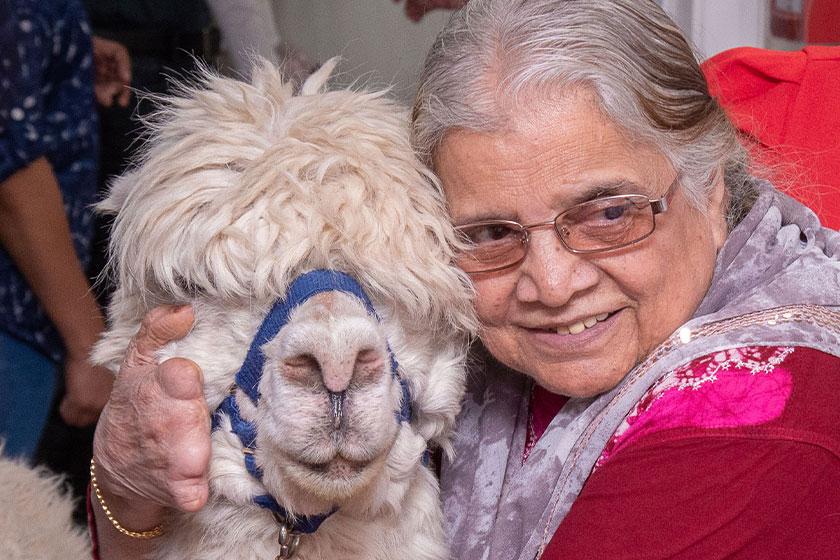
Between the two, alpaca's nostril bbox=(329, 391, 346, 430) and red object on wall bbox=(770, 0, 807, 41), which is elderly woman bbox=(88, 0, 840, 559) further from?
red object on wall bbox=(770, 0, 807, 41)

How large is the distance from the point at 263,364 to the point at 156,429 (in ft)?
0.57

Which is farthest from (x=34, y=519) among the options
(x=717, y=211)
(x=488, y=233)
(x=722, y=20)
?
(x=722, y=20)

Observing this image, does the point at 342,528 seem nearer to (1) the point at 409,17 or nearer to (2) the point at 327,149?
(2) the point at 327,149

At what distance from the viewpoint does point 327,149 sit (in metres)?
1.35

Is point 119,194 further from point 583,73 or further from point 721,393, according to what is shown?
point 721,393

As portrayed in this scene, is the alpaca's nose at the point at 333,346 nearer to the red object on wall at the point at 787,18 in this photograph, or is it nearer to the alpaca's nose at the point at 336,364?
the alpaca's nose at the point at 336,364

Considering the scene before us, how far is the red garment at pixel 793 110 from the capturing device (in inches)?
70.6

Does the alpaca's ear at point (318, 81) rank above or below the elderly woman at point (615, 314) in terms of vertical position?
above

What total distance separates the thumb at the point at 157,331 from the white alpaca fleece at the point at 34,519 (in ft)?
1.29

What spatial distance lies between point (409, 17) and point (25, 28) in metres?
1.03

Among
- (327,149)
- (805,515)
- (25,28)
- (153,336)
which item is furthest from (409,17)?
(805,515)

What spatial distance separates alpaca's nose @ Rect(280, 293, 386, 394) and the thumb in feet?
0.70

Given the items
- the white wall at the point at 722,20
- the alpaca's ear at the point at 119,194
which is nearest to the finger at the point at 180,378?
the alpaca's ear at the point at 119,194

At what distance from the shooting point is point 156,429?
1.25 meters
